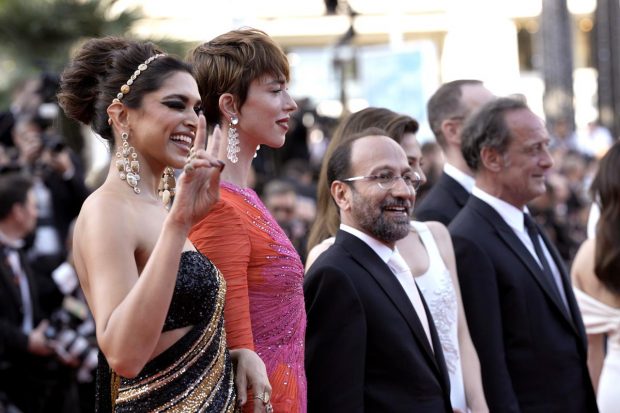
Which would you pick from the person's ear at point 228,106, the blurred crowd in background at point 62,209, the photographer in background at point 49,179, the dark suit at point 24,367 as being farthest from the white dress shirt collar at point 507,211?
the photographer in background at point 49,179

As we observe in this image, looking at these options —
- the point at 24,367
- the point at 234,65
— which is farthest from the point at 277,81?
the point at 24,367

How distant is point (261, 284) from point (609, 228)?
2459 mm

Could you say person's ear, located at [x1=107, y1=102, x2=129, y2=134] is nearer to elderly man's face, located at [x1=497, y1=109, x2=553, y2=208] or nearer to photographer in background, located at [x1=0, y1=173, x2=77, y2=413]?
elderly man's face, located at [x1=497, y1=109, x2=553, y2=208]

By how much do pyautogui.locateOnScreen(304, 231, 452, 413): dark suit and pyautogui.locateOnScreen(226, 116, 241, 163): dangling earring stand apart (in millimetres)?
588

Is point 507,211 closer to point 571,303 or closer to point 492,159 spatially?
point 492,159

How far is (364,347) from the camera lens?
4.01 meters

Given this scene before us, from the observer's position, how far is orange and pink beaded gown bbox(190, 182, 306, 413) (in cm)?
344

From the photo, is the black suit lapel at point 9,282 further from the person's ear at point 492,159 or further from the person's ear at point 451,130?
the person's ear at point 492,159

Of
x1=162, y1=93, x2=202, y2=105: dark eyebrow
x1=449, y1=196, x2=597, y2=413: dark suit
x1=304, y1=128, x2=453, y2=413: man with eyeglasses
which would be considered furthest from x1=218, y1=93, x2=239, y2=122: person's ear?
x1=449, y1=196, x2=597, y2=413: dark suit

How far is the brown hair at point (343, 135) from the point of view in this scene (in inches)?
188

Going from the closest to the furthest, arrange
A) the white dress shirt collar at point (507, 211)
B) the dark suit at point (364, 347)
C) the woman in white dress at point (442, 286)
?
the dark suit at point (364, 347), the woman in white dress at point (442, 286), the white dress shirt collar at point (507, 211)

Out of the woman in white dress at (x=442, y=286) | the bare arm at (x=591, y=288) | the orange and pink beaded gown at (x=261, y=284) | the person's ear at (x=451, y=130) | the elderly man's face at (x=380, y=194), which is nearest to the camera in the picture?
the orange and pink beaded gown at (x=261, y=284)

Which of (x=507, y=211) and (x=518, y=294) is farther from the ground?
(x=507, y=211)

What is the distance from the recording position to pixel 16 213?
6871mm
